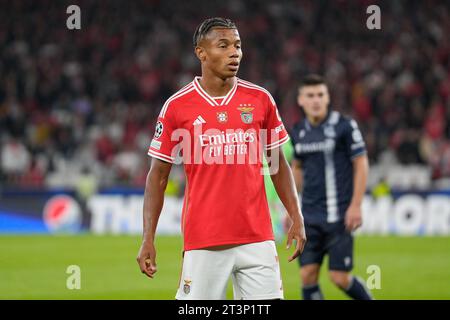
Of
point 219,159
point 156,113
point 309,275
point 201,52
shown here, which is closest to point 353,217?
point 309,275

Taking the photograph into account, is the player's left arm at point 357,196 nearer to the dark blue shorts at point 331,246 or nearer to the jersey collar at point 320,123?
the dark blue shorts at point 331,246

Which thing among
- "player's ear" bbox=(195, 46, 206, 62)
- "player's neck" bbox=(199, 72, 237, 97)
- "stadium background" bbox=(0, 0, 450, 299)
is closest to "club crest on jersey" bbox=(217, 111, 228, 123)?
"player's neck" bbox=(199, 72, 237, 97)

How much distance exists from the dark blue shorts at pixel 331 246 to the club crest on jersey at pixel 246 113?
114 inches

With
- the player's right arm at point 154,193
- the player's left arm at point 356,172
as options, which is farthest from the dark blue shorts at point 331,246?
the player's right arm at point 154,193

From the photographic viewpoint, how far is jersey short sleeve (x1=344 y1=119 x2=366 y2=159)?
7.69 metres

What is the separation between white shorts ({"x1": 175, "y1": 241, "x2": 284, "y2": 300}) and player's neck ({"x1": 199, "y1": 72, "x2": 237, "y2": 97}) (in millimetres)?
909

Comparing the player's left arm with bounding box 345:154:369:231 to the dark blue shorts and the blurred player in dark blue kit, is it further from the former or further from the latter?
the dark blue shorts

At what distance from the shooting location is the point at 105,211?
17.1 m

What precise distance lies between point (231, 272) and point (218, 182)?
530 mm

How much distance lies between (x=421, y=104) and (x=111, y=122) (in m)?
7.59

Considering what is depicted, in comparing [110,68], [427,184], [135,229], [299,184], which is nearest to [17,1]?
[110,68]

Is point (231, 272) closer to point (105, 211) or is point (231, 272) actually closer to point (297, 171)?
point (297, 171)

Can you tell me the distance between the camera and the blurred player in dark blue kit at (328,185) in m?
7.61

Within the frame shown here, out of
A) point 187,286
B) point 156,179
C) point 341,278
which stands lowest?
point 341,278
